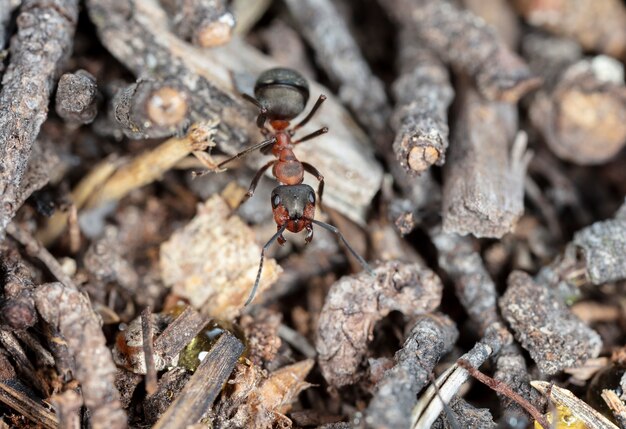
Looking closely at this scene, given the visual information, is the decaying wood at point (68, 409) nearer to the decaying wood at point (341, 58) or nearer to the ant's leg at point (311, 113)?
the ant's leg at point (311, 113)

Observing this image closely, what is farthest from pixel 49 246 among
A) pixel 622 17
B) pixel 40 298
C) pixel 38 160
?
pixel 622 17

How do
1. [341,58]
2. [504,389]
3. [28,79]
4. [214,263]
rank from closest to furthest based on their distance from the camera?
[504,389] < [28,79] < [214,263] < [341,58]

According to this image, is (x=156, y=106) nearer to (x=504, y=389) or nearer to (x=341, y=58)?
(x=341, y=58)

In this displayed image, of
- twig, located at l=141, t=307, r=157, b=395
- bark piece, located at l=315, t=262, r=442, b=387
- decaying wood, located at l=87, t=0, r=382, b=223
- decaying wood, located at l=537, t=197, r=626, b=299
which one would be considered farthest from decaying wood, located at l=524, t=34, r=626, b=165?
twig, located at l=141, t=307, r=157, b=395

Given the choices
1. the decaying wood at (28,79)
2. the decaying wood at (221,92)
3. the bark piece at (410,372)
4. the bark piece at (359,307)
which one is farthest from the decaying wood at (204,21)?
the bark piece at (410,372)

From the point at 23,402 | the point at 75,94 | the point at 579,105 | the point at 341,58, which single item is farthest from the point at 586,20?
the point at 23,402

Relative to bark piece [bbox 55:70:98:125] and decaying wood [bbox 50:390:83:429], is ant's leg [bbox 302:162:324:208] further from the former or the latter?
decaying wood [bbox 50:390:83:429]
